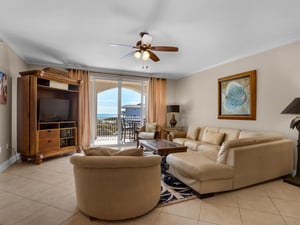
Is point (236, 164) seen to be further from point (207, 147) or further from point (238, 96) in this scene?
point (238, 96)

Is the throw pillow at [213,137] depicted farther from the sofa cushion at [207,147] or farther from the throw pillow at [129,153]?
the throw pillow at [129,153]

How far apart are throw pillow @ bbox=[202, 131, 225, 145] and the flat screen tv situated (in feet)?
12.2

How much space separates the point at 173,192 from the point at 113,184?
1142 millimetres

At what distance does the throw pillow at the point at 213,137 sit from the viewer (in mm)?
4206

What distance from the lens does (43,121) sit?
4.28 m

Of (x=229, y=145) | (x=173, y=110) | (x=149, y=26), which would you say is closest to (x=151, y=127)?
(x=173, y=110)

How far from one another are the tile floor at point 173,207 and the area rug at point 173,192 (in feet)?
0.35

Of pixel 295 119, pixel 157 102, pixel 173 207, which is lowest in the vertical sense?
pixel 173 207

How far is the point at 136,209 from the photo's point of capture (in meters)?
1.93

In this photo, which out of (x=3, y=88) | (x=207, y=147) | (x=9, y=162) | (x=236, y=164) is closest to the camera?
(x=236, y=164)

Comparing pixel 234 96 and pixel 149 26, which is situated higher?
pixel 149 26

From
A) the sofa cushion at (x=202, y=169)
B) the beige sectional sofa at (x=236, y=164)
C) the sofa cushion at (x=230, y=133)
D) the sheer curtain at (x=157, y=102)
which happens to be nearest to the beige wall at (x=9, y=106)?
the beige sectional sofa at (x=236, y=164)

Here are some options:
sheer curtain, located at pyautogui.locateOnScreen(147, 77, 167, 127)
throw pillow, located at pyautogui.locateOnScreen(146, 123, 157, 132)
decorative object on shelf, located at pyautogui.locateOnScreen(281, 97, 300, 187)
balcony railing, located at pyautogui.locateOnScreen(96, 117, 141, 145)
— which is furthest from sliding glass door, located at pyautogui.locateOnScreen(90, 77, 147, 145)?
decorative object on shelf, located at pyautogui.locateOnScreen(281, 97, 300, 187)

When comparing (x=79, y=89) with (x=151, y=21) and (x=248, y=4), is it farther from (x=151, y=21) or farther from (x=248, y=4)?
(x=248, y=4)
